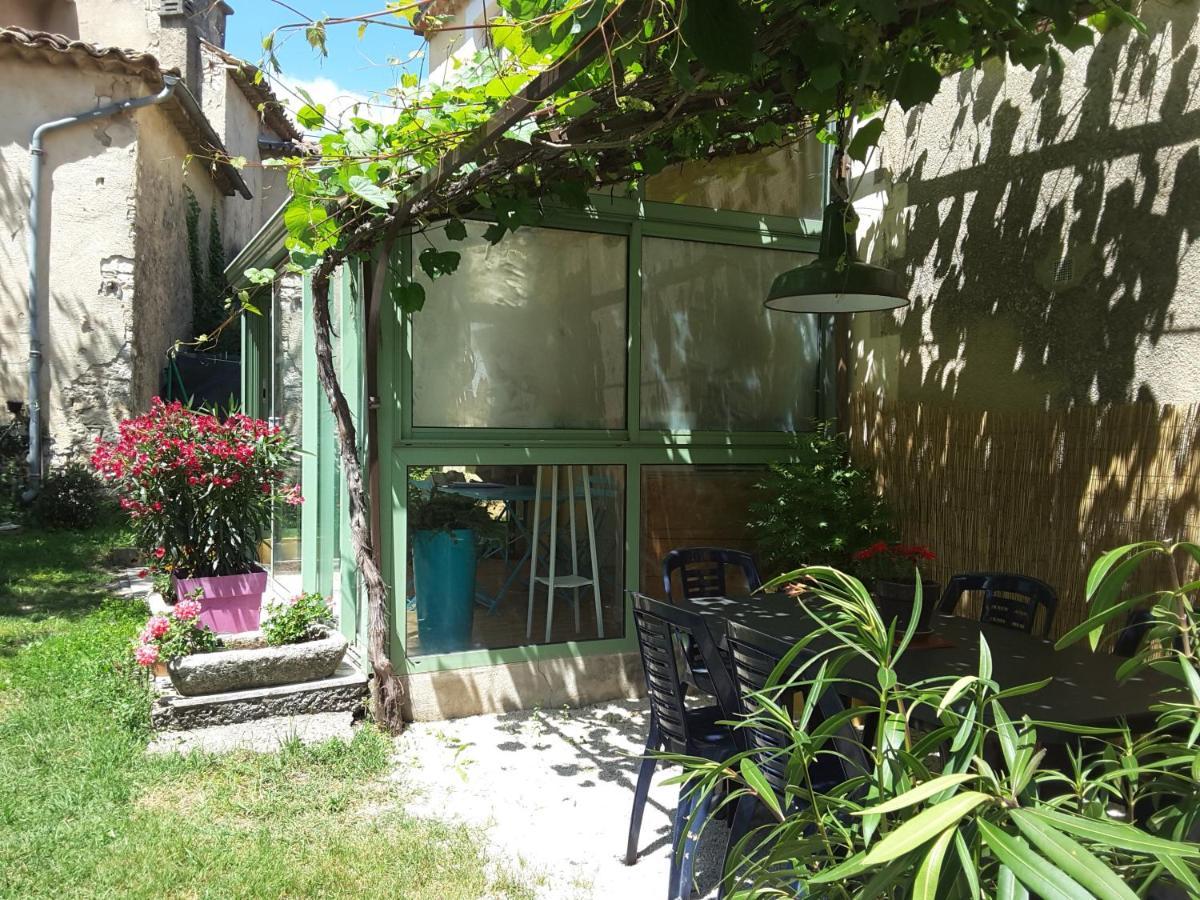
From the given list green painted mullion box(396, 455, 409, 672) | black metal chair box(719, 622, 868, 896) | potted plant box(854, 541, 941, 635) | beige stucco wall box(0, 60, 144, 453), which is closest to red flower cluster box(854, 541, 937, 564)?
potted plant box(854, 541, 941, 635)

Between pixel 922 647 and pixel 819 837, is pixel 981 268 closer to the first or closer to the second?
pixel 922 647

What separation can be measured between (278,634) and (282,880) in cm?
187

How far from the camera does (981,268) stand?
4562 millimetres

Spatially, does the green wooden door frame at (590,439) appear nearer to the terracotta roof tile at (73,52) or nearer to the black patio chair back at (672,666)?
the black patio chair back at (672,666)

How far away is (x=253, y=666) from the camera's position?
421 cm

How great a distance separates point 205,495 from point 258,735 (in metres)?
1.85

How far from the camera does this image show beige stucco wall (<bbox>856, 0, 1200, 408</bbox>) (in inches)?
144

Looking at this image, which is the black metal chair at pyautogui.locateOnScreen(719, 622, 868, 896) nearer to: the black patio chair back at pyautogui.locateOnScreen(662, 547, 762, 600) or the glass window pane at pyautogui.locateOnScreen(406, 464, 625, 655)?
the black patio chair back at pyautogui.locateOnScreen(662, 547, 762, 600)

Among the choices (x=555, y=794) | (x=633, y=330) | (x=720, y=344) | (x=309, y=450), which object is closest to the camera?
(x=555, y=794)

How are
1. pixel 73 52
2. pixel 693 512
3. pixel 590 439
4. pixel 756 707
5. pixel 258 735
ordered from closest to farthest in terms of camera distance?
pixel 756 707 < pixel 258 735 < pixel 590 439 < pixel 693 512 < pixel 73 52

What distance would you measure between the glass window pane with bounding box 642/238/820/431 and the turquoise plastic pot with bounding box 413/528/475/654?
1.33m

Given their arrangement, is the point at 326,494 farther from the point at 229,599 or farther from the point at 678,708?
the point at 678,708

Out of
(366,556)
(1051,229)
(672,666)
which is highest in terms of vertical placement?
(1051,229)

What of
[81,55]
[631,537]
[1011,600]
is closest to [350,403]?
[631,537]
